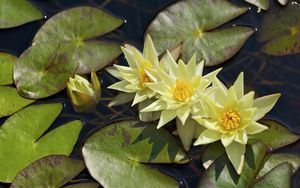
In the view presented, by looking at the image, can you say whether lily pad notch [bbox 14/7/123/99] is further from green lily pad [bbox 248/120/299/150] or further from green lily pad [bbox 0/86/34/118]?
green lily pad [bbox 248/120/299/150]

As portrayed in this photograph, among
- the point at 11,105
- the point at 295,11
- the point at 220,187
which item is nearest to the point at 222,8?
the point at 295,11

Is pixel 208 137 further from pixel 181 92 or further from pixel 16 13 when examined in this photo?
pixel 16 13

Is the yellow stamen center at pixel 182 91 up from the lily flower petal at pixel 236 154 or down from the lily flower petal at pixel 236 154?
up

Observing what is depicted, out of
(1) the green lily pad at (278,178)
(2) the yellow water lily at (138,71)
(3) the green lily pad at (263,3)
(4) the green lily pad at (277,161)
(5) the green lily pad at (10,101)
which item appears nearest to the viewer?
(1) the green lily pad at (278,178)

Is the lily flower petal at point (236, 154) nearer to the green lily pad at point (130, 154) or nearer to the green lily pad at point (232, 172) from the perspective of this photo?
the green lily pad at point (232, 172)

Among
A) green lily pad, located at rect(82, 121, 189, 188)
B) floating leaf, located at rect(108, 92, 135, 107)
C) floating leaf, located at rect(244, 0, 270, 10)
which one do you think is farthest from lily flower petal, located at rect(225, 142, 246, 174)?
floating leaf, located at rect(244, 0, 270, 10)

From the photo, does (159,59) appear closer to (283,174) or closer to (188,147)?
(188,147)

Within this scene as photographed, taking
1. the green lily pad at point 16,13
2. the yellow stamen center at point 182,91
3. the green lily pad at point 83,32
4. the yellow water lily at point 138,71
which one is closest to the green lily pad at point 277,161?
the yellow stamen center at point 182,91
